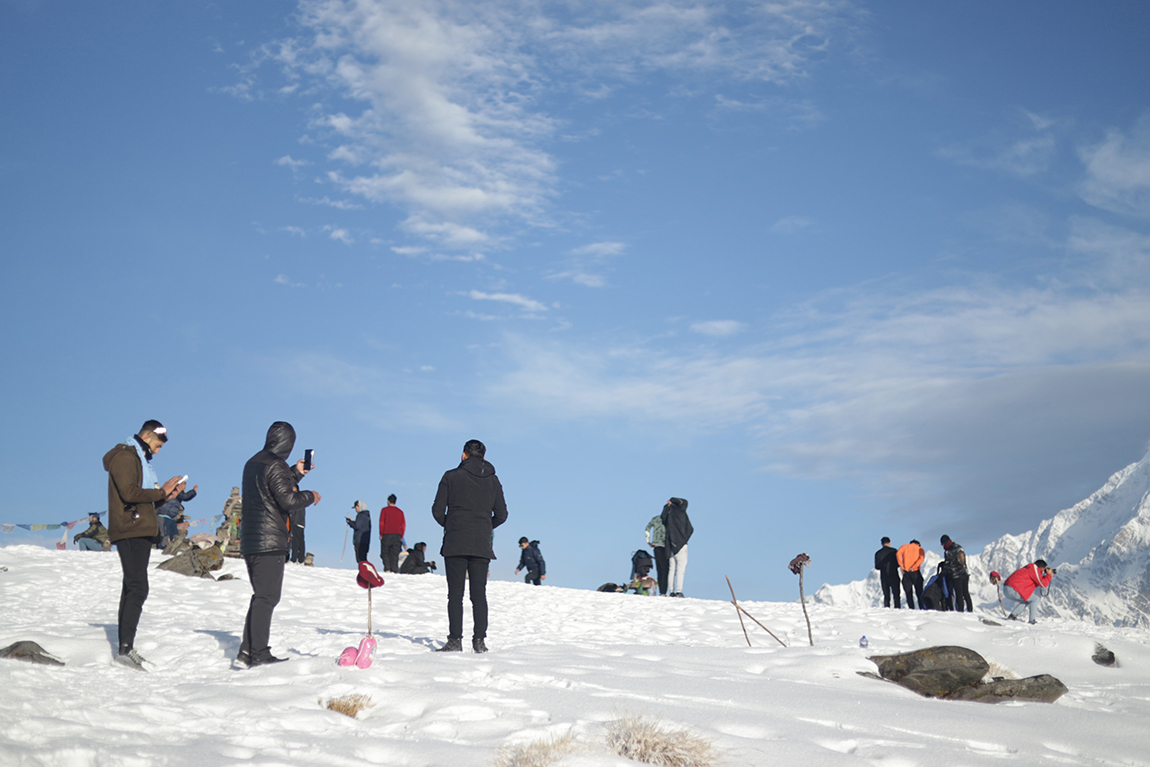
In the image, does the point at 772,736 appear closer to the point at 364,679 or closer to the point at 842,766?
the point at 842,766

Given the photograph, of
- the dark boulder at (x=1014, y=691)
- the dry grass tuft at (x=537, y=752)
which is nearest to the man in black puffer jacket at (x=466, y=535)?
the dry grass tuft at (x=537, y=752)

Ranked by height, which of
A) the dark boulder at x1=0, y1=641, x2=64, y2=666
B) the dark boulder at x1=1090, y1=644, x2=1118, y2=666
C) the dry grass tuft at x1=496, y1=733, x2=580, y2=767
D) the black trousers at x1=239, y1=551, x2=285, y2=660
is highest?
the black trousers at x1=239, y1=551, x2=285, y2=660

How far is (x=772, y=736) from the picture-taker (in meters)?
4.80

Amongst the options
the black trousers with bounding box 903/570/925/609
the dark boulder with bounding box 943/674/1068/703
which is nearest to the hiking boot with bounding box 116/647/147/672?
the dark boulder with bounding box 943/674/1068/703

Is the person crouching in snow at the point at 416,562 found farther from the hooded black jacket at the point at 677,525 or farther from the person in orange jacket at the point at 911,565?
the person in orange jacket at the point at 911,565

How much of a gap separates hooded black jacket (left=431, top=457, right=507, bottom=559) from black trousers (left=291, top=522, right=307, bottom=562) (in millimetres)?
11494

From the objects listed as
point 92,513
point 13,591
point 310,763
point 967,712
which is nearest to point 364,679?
point 310,763

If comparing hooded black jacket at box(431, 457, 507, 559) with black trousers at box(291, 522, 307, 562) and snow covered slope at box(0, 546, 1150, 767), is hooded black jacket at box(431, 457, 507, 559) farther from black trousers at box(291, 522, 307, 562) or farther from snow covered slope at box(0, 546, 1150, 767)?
black trousers at box(291, 522, 307, 562)

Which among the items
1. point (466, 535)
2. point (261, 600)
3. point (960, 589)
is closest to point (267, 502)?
point (261, 600)

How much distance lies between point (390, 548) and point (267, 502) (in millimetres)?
13359

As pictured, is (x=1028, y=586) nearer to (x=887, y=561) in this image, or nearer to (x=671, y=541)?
(x=887, y=561)

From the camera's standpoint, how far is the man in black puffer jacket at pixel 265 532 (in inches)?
261

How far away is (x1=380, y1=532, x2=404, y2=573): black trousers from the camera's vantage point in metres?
19.7

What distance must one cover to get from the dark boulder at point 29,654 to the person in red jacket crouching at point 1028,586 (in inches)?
608
